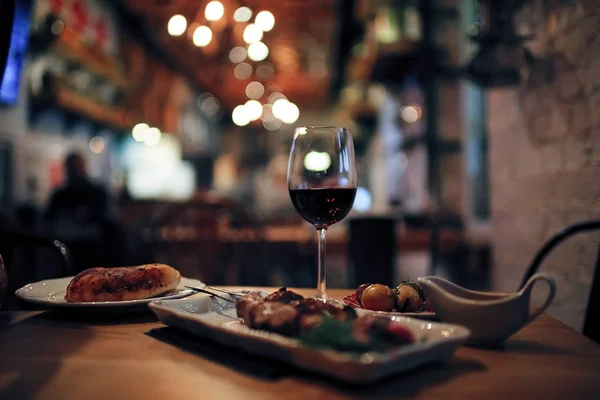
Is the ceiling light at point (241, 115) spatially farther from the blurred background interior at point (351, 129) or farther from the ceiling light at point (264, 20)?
the ceiling light at point (264, 20)

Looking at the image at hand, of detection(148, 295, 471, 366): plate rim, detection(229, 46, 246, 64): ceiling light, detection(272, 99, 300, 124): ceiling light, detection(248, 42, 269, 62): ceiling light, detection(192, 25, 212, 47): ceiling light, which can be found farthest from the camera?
detection(272, 99, 300, 124): ceiling light

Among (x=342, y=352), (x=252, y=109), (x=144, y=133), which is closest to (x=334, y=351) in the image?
(x=342, y=352)

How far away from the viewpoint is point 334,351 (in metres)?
0.48

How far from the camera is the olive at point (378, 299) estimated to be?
77cm

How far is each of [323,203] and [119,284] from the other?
14.6 inches

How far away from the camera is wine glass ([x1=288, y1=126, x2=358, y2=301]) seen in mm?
843

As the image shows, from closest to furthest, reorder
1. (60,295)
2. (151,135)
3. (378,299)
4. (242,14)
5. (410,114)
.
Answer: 1. (378,299)
2. (60,295)
3. (242,14)
4. (410,114)
5. (151,135)

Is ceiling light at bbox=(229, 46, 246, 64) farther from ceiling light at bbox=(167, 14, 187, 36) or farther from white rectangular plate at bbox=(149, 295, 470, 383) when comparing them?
white rectangular plate at bbox=(149, 295, 470, 383)

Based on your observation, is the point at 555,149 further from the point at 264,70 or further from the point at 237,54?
the point at 264,70

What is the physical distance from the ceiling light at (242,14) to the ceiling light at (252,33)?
106mm

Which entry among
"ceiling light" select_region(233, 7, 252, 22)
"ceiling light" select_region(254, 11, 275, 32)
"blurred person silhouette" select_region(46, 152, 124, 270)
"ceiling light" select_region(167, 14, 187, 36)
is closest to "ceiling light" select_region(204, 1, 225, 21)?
"ceiling light" select_region(167, 14, 187, 36)

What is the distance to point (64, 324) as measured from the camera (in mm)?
791

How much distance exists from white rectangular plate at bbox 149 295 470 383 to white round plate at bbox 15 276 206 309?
107 mm

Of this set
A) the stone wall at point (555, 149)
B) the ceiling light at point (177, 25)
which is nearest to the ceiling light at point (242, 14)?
the ceiling light at point (177, 25)
